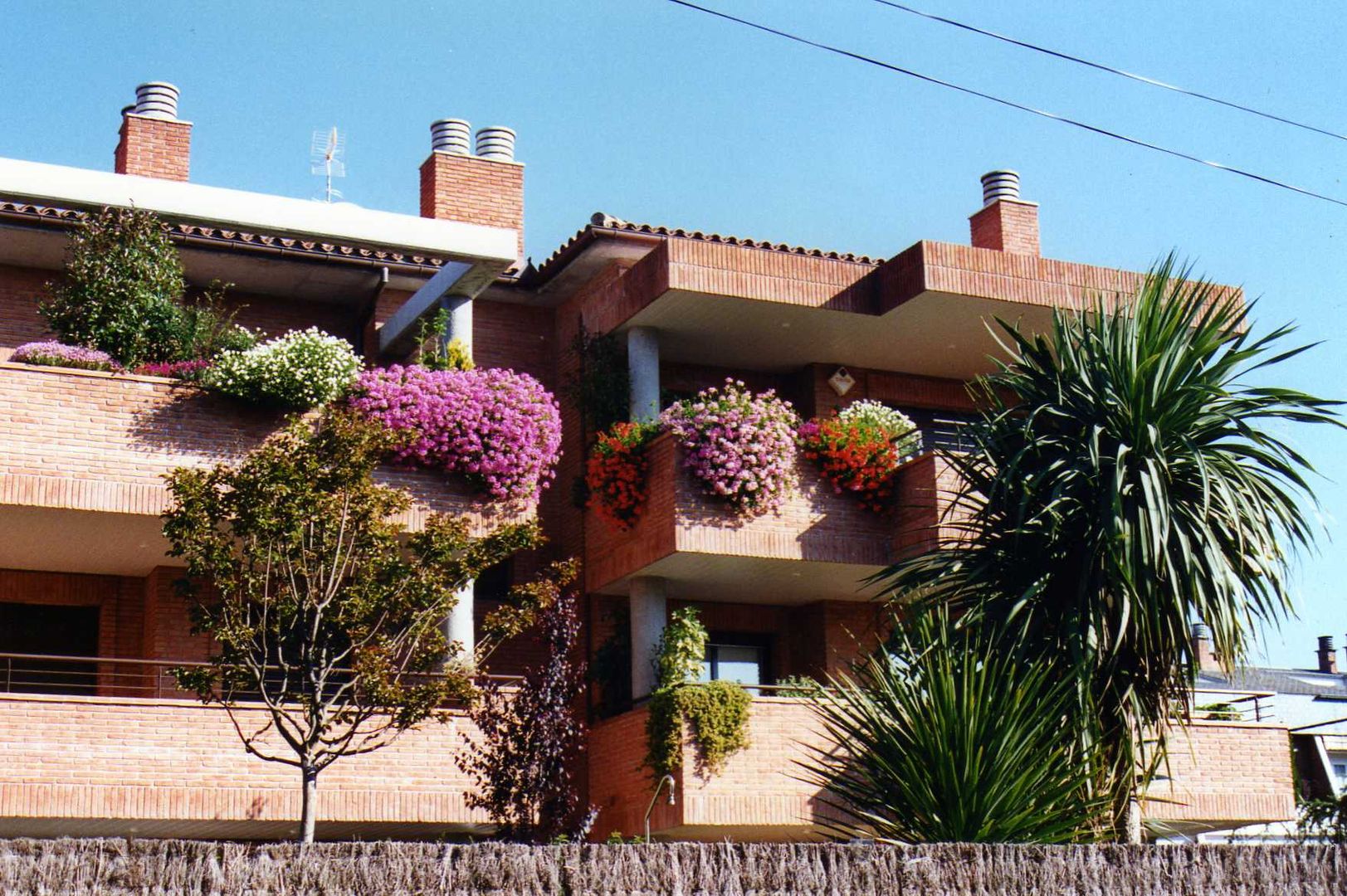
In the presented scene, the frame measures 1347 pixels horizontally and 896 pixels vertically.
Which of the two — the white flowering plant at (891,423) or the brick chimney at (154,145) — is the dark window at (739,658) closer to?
the white flowering plant at (891,423)

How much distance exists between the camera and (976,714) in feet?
37.4

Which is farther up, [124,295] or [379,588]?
[124,295]

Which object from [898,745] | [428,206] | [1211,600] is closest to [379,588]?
[898,745]

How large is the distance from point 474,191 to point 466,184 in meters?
0.13

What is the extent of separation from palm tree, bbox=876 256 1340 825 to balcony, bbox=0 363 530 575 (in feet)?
18.8

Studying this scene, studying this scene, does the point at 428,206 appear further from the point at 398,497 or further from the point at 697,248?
the point at 398,497

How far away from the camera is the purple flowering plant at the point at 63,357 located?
16844 mm

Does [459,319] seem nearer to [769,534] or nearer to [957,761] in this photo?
[769,534]

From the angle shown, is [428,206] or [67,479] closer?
[67,479]

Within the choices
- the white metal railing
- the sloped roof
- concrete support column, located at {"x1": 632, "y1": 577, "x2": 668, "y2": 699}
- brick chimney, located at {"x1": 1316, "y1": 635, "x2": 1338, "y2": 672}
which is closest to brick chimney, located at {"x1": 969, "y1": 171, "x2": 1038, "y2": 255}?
concrete support column, located at {"x1": 632, "y1": 577, "x2": 668, "y2": 699}

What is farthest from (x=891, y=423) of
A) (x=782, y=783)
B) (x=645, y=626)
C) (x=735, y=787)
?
(x=735, y=787)

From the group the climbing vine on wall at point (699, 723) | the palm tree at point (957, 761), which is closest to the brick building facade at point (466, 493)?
the climbing vine on wall at point (699, 723)

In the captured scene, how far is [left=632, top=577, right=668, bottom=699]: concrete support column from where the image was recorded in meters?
18.6

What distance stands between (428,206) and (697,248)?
5298 mm
